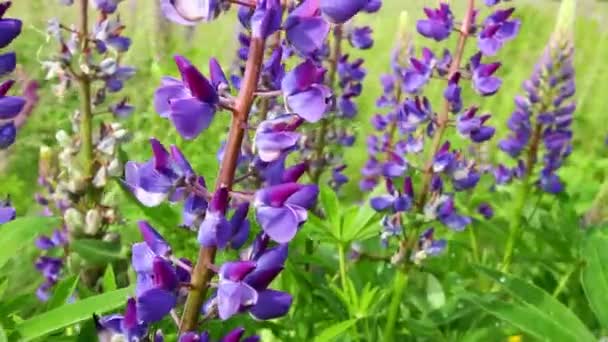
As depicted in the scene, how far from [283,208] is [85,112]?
57.8 inches

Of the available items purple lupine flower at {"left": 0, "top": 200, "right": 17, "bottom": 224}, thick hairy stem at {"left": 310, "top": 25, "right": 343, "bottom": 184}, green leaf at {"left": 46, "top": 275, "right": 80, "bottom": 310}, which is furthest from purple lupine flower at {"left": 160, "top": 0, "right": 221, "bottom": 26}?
thick hairy stem at {"left": 310, "top": 25, "right": 343, "bottom": 184}

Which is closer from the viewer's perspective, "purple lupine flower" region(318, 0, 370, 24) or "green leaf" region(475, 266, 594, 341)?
"purple lupine flower" region(318, 0, 370, 24)

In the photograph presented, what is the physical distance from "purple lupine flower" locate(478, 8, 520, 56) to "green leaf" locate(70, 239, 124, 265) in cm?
121

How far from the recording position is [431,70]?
270 cm

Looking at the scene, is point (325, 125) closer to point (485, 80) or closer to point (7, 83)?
point (485, 80)

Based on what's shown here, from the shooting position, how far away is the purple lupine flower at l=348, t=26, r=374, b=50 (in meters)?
3.19

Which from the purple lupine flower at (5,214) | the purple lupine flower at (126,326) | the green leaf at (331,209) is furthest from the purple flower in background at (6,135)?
the green leaf at (331,209)

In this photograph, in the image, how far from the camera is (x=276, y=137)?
138 centimetres

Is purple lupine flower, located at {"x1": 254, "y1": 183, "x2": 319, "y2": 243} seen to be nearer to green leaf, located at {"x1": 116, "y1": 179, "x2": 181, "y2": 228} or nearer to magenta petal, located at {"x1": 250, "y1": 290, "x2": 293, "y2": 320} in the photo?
magenta petal, located at {"x1": 250, "y1": 290, "x2": 293, "y2": 320}

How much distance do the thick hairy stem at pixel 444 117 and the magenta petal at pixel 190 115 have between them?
1.33 m

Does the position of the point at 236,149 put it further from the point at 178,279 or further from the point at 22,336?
the point at 22,336

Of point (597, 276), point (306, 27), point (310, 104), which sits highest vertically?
point (306, 27)

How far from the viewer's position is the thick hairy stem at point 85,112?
2.67m

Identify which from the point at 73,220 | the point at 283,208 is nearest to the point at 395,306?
the point at 73,220
